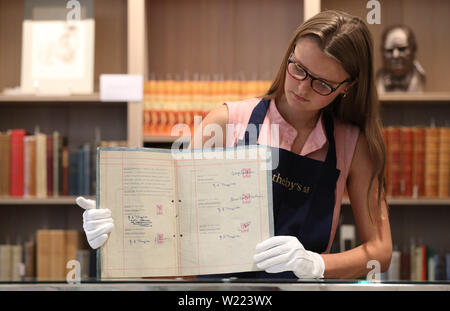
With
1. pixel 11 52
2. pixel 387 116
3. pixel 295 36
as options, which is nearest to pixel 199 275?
pixel 295 36

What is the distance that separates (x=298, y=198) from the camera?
1301mm

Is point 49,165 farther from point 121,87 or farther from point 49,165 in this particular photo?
point 121,87

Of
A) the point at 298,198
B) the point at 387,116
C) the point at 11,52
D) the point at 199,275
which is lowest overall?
the point at 199,275

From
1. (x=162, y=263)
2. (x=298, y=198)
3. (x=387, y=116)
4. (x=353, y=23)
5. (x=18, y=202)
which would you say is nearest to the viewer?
(x=162, y=263)

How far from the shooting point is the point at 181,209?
0.99 meters

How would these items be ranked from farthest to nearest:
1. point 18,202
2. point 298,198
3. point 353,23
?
point 18,202 → point 298,198 → point 353,23

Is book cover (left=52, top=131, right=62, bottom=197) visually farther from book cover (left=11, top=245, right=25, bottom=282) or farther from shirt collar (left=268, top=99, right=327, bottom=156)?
shirt collar (left=268, top=99, right=327, bottom=156)

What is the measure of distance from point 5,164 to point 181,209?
Result: 1824 mm

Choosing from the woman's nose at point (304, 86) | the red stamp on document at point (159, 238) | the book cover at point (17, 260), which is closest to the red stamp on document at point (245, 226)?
the red stamp on document at point (159, 238)

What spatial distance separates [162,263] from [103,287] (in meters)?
0.23

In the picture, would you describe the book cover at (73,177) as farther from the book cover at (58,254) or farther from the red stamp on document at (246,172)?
the red stamp on document at (246,172)

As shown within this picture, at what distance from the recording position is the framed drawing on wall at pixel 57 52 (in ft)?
8.60
